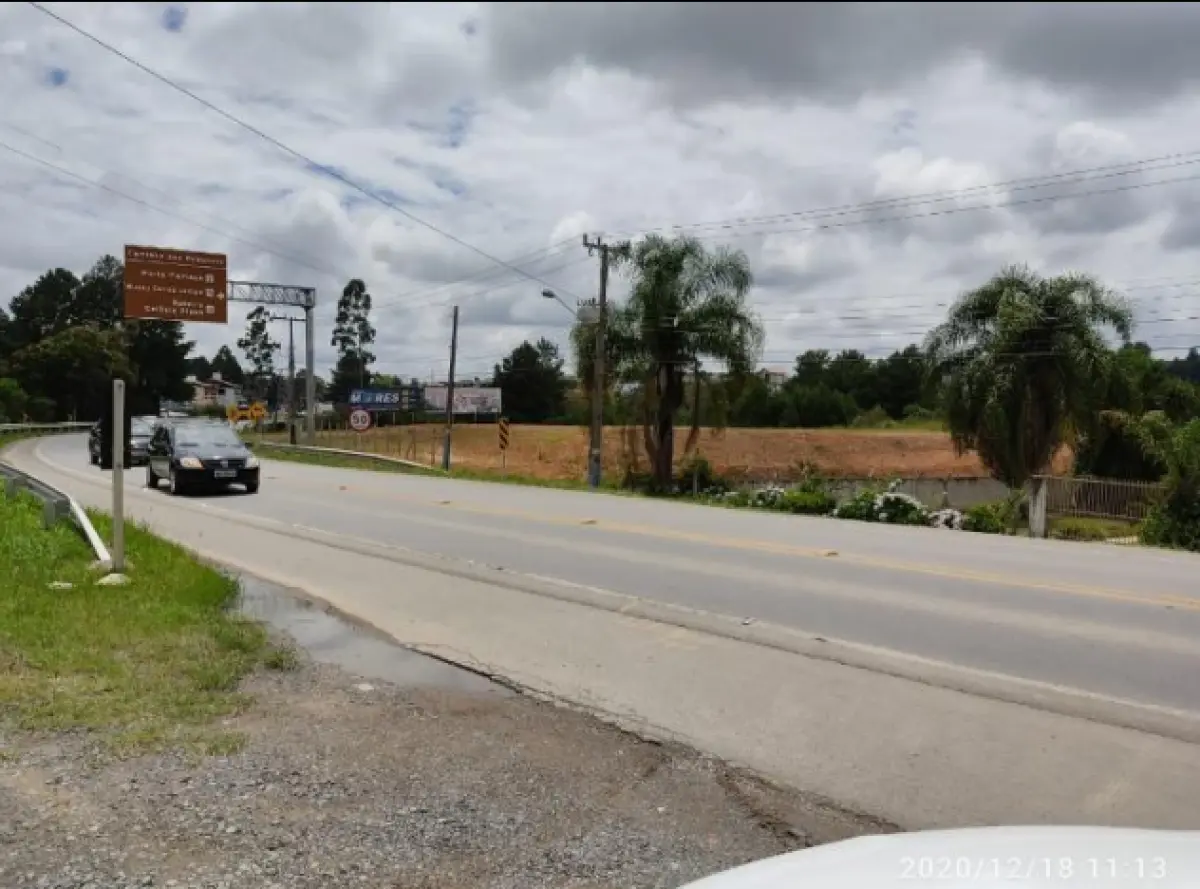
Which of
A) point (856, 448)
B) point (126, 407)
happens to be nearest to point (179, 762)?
point (126, 407)

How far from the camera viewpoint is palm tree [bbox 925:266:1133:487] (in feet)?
95.2

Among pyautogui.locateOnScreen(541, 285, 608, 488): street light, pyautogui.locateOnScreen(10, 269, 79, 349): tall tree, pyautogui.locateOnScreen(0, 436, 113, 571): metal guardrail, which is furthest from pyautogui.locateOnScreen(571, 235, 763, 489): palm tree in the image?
pyautogui.locateOnScreen(10, 269, 79, 349): tall tree

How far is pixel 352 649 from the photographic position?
7750 mm

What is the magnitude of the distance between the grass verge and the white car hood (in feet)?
11.3

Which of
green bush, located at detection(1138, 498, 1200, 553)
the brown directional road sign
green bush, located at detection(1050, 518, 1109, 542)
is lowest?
green bush, located at detection(1050, 518, 1109, 542)

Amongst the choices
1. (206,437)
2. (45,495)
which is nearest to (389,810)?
(45,495)

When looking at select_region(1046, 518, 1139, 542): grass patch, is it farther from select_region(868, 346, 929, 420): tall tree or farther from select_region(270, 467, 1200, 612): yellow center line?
select_region(868, 346, 929, 420): tall tree

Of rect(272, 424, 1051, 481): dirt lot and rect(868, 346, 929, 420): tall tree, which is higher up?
rect(868, 346, 929, 420): tall tree

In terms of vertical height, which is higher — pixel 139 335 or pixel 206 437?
pixel 139 335

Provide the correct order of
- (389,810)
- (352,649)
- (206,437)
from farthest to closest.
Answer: (206,437) → (352,649) → (389,810)

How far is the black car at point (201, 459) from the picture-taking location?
21.8 m

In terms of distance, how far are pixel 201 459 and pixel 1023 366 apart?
22.1 metres

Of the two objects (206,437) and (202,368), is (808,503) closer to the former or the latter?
(206,437)

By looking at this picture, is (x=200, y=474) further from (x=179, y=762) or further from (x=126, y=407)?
(x=179, y=762)
